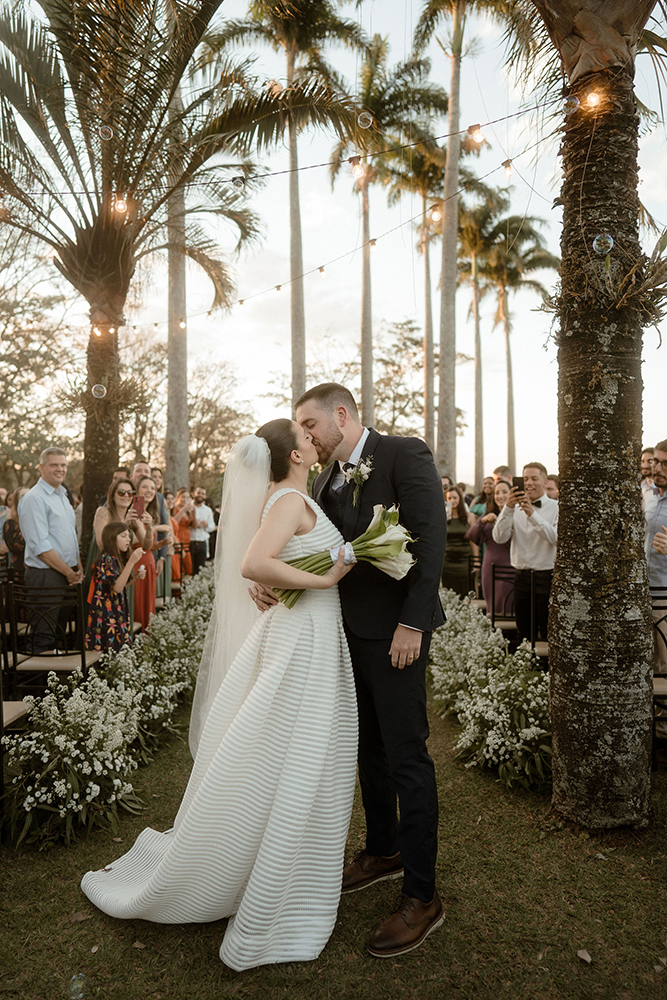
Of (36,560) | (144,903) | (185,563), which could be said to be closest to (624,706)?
(144,903)

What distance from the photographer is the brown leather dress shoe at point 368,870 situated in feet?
10.9

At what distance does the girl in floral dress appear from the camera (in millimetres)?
5789

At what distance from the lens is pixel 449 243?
1706 cm

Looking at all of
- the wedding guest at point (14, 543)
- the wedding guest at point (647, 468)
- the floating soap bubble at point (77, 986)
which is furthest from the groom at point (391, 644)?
the wedding guest at point (14, 543)

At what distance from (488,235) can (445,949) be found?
30601mm

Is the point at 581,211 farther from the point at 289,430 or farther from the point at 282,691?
the point at 282,691

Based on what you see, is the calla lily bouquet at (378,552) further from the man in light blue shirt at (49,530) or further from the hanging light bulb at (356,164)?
the hanging light bulb at (356,164)

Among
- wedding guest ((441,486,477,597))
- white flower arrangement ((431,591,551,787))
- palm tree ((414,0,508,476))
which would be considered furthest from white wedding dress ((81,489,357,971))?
palm tree ((414,0,508,476))

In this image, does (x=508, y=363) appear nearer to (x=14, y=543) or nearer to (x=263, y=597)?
(x=14, y=543)

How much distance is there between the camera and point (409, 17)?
447 cm

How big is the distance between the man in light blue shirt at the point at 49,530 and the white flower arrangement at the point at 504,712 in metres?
3.65

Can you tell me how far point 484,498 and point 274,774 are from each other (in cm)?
780

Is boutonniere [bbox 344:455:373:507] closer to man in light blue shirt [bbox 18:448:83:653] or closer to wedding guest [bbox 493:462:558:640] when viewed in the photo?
wedding guest [bbox 493:462:558:640]

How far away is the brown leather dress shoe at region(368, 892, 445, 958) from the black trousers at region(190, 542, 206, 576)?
36.7 feet
